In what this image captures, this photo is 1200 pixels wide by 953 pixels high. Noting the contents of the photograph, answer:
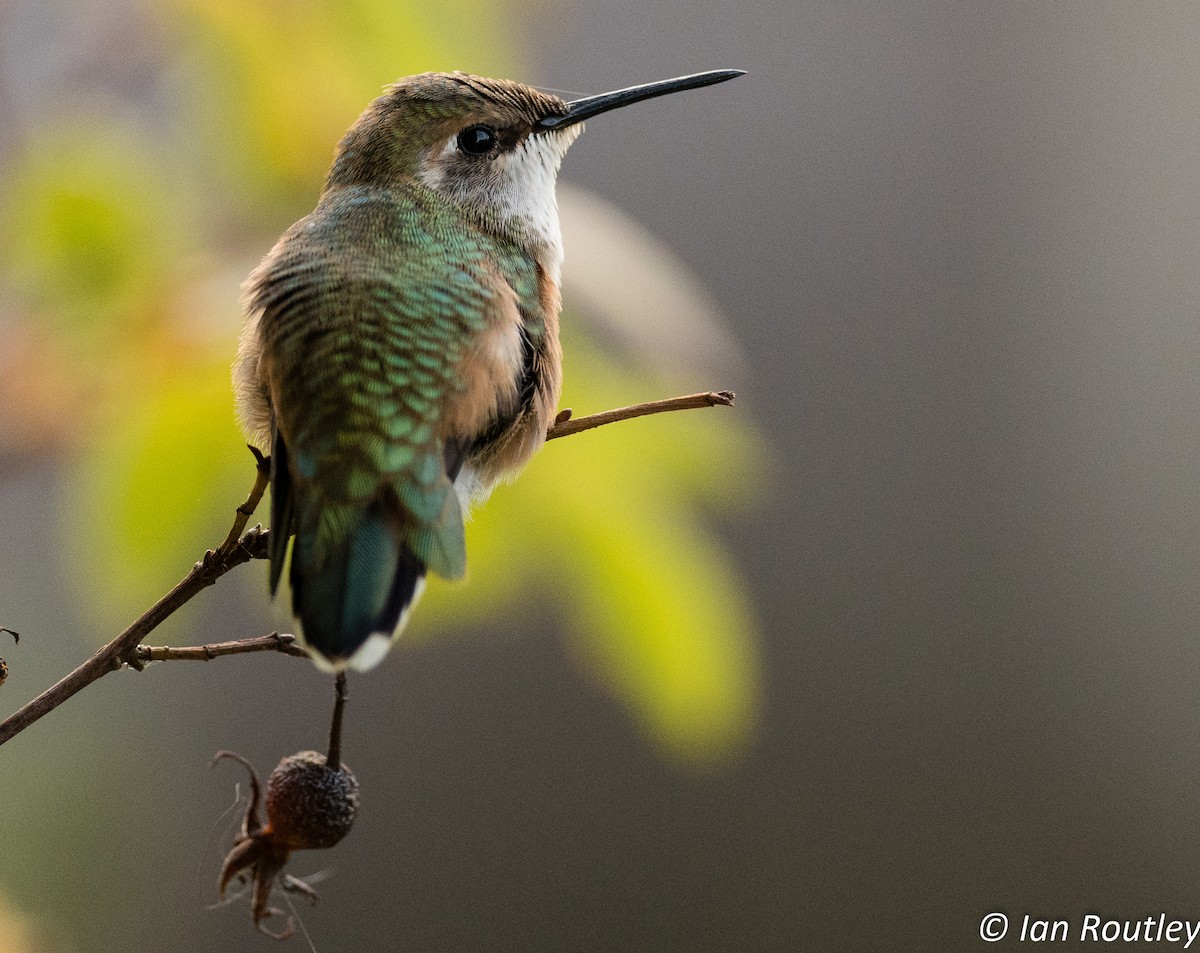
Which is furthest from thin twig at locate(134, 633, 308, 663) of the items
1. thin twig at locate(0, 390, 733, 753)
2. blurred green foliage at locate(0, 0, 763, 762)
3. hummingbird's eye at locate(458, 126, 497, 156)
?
hummingbird's eye at locate(458, 126, 497, 156)

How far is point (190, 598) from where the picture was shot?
524mm

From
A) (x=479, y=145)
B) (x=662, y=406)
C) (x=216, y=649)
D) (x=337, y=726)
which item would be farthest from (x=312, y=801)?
(x=479, y=145)

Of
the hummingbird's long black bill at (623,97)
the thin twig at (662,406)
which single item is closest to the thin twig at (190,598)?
the thin twig at (662,406)

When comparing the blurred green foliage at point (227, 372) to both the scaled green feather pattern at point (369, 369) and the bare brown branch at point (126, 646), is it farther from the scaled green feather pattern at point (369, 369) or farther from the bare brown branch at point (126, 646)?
the bare brown branch at point (126, 646)

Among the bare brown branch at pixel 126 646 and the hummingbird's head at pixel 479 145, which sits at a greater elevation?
the hummingbird's head at pixel 479 145

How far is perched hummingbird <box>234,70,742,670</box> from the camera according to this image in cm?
59

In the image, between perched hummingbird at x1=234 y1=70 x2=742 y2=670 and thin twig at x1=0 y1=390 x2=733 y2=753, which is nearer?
thin twig at x1=0 y1=390 x2=733 y2=753

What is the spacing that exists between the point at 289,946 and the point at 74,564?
185 cm

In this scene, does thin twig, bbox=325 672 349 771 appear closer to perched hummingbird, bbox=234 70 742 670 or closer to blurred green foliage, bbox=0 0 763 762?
perched hummingbird, bbox=234 70 742 670

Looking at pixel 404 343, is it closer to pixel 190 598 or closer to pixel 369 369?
pixel 369 369

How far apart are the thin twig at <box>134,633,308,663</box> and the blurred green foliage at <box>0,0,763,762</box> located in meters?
0.31

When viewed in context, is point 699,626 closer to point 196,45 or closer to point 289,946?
point 196,45

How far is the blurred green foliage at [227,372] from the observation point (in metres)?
0.87

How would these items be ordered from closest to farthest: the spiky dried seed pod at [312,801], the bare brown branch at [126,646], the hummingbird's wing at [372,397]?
the bare brown branch at [126,646] < the hummingbird's wing at [372,397] < the spiky dried seed pod at [312,801]
